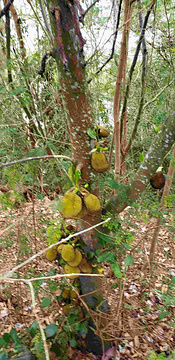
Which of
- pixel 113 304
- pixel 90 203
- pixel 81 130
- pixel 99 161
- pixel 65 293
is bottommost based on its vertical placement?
pixel 113 304

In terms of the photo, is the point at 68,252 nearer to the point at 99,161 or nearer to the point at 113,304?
the point at 99,161

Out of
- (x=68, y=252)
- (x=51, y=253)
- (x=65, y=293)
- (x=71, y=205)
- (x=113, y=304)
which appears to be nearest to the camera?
(x=71, y=205)

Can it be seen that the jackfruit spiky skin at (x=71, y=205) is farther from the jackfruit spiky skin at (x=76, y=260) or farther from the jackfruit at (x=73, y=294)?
the jackfruit at (x=73, y=294)

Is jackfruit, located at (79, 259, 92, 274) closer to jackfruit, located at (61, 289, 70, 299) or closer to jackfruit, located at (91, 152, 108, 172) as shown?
jackfruit, located at (61, 289, 70, 299)

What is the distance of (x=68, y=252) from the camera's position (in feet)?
2.92

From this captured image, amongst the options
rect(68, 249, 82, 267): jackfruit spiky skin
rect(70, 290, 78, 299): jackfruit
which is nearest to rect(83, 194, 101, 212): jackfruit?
rect(68, 249, 82, 267): jackfruit spiky skin

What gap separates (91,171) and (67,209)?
0.63 ft

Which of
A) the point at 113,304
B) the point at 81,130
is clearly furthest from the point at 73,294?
the point at 81,130

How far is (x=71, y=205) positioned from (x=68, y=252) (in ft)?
0.75

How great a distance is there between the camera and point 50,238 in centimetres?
95

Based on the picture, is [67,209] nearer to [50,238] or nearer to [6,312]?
[50,238]

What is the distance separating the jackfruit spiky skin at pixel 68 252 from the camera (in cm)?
89

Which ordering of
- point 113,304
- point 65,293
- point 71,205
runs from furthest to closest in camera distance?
point 113,304 < point 65,293 < point 71,205

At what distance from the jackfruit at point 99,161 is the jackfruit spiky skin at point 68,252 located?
341mm
